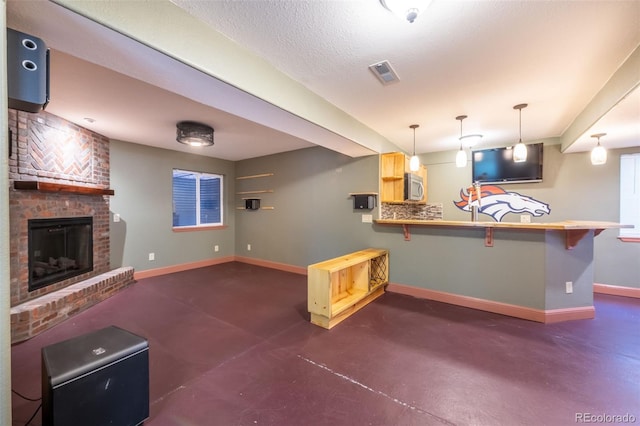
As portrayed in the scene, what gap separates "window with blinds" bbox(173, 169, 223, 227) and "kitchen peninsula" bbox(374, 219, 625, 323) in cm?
465

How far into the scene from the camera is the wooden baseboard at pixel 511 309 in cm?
293

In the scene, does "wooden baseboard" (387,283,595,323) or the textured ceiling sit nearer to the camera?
the textured ceiling

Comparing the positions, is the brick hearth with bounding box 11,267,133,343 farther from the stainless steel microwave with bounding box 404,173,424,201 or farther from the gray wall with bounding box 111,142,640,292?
the stainless steel microwave with bounding box 404,173,424,201

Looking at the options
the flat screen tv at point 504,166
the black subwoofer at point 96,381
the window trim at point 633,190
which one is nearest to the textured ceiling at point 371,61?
the window trim at point 633,190

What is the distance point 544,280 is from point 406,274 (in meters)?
1.60

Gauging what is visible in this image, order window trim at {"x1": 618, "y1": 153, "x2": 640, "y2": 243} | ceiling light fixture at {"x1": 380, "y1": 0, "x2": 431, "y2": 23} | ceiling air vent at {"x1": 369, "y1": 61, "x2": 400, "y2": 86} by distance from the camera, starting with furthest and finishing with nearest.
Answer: window trim at {"x1": 618, "y1": 153, "x2": 640, "y2": 243} < ceiling air vent at {"x1": 369, "y1": 61, "x2": 400, "y2": 86} < ceiling light fixture at {"x1": 380, "y1": 0, "x2": 431, "y2": 23}

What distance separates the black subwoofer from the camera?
3.94 feet

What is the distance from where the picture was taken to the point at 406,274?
3.88 m

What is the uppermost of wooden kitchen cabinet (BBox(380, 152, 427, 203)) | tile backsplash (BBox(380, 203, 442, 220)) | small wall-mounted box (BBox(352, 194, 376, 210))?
wooden kitchen cabinet (BBox(380, 152, 427, 203))

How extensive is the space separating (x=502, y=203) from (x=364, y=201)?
8.81 ft

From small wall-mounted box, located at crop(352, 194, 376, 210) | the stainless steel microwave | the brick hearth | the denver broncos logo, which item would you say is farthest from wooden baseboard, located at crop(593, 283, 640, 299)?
the brick hearth

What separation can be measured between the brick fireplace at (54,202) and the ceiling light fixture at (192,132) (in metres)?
1.49

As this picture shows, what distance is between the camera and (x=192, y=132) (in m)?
3.46

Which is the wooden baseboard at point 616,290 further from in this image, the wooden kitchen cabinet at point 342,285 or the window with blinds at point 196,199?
the window with blinds at point 196,199
